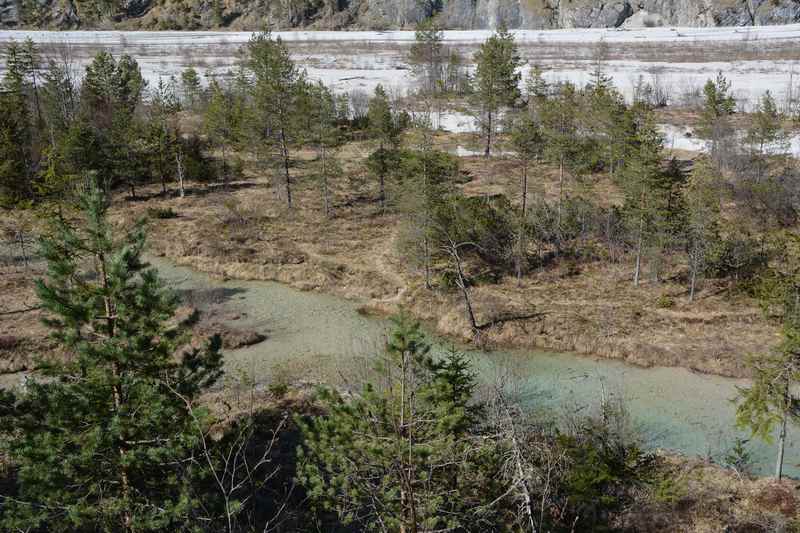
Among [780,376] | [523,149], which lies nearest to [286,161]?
[523,149]

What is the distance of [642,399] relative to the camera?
18.6 m

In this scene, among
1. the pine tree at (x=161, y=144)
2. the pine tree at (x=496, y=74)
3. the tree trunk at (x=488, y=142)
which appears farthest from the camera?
the tree trunk at (x=488, y=142)

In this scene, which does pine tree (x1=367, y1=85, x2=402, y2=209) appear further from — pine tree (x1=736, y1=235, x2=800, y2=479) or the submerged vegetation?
pine tree (x1=736, y1=235, x2=800, y2=479)

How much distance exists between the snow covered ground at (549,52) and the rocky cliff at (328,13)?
16.0ft

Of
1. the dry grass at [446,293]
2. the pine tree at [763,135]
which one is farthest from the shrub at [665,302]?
the pine tree at [763,135]

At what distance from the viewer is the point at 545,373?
20141 mm

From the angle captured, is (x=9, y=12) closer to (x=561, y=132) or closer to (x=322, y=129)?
(x=322, y=129)

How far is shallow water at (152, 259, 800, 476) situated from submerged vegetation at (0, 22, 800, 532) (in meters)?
0.67

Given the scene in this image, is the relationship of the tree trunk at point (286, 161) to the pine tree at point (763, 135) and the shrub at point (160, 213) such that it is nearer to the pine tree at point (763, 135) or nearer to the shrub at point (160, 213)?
the shrub at point (160, 213)

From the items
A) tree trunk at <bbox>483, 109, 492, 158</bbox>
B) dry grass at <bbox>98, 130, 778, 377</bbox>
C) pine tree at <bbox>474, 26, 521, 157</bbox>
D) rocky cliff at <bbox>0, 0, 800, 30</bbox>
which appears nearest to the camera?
dry grass at <bbox>98, 130, 778, 377</bbox>

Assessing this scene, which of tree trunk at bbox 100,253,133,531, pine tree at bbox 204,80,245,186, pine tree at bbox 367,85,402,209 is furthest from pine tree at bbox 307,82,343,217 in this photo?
tree trunk at bbox 100,253,133,531

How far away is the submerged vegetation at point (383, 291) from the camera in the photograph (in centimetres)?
974

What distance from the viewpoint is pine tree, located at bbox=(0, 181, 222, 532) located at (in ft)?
30.6

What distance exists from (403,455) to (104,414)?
4398mm
